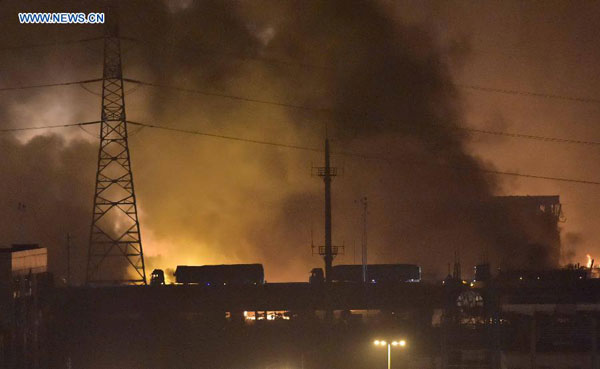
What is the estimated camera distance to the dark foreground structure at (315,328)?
168 feet

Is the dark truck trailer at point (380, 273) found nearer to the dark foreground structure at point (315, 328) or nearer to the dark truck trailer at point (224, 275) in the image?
the dark truck trailer at point (224, 275)

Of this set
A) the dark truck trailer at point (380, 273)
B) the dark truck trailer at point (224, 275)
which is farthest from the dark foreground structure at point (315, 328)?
the dark truck trailer at point (380, 273)

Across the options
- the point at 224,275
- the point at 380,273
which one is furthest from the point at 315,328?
the point at 380,273

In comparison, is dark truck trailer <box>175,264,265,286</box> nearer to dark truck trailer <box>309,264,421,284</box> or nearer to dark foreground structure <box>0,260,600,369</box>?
dark truck trailer <box>309,264,421,284</box>

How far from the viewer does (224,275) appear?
226 feet

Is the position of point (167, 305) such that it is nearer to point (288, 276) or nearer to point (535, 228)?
point (288, 276)

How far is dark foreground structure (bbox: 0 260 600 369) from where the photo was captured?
168ft

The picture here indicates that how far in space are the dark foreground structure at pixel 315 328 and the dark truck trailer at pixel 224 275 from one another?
8.94 meters

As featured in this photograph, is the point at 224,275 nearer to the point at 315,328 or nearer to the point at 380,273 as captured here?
the point at 380,273

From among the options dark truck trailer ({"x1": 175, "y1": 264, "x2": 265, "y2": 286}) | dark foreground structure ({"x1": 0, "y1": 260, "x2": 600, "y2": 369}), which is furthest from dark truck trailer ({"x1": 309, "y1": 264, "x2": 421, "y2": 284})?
dark foreground structure ({"x1": 0, "y1": 260, "x2": 600, "y2": 369})

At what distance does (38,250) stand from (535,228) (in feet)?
181

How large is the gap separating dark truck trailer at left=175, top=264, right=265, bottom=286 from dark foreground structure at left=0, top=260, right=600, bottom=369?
8.94 meters

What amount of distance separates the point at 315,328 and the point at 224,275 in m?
13.7

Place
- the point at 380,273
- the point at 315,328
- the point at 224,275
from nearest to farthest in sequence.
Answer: the point at 315,328 < the point at 224,275 < the point at 380,273
